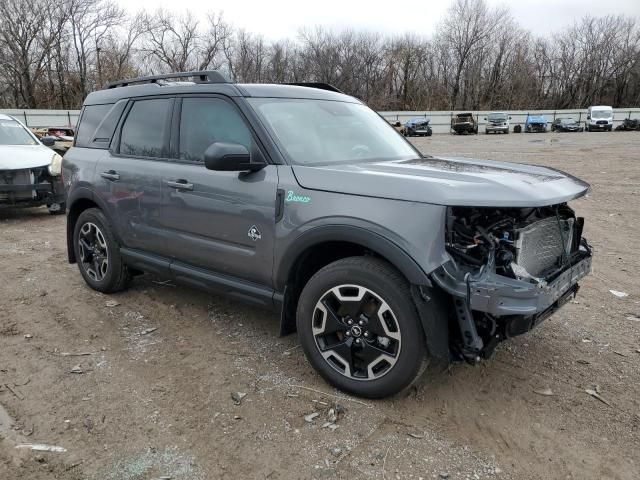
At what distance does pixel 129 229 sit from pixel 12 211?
23.5ft

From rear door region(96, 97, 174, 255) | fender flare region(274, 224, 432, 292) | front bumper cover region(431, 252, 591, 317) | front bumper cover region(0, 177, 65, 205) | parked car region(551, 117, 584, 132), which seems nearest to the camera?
front bumper cover region(431, 252, 591, 317)

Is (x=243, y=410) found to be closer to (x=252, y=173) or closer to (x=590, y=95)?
(x=252, y=173)

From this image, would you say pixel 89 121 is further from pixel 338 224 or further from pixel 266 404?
pixel 266 404

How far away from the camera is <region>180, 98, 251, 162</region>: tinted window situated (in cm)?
359

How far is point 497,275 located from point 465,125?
142ft

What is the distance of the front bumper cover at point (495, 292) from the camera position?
8.36ft

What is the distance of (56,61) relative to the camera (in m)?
48.0

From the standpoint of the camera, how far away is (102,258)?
16.0ft

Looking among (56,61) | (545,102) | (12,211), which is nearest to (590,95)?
(545,102)

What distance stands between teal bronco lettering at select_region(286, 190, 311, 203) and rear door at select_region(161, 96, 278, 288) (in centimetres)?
12

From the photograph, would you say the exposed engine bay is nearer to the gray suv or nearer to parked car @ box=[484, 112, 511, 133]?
the gray suv

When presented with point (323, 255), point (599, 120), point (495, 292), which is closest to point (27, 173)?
point (323, 255)

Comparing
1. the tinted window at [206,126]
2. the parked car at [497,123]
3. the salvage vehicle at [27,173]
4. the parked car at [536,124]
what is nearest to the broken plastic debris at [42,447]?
the tinted window at [206,126]

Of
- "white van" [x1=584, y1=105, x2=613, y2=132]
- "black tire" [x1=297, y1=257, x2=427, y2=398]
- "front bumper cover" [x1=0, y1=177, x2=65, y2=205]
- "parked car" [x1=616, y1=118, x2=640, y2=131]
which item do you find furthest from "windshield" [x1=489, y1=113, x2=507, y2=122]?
"black tire" [x1=297, y1=257, x2=427, y2=398]
